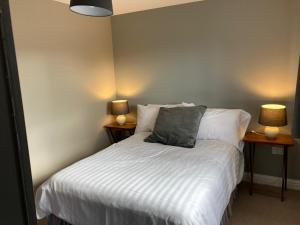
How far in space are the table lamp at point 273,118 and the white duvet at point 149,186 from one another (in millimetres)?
449

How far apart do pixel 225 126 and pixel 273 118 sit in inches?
18.8

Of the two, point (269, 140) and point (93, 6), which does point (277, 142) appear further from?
point (93, 6)

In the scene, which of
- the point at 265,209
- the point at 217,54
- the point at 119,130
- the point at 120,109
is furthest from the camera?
the point at 119,130

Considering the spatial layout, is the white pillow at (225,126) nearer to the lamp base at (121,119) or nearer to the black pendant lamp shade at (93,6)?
the lamp base at (121,119)

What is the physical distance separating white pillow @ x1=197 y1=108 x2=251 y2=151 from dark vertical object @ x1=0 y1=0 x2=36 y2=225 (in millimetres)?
2343

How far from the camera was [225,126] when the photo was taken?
8.66ft

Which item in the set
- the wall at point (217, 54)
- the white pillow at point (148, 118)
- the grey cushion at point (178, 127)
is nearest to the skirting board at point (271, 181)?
the wall at point (217, 54)

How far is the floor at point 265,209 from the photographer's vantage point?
2.25 m

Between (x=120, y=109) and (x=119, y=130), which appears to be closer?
(x=120, y=109)

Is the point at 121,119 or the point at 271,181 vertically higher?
the point at 121,119

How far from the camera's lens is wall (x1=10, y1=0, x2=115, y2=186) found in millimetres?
2500

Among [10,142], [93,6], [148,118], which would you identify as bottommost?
[148,118]

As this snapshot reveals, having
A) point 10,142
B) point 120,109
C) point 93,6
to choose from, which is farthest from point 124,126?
point 10,142

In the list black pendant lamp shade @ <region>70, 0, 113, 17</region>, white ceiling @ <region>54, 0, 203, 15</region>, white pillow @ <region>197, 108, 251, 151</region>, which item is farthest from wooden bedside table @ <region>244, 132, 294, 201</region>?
black pendant lamp shade @ <region>70, 0, 113, 17</region>
